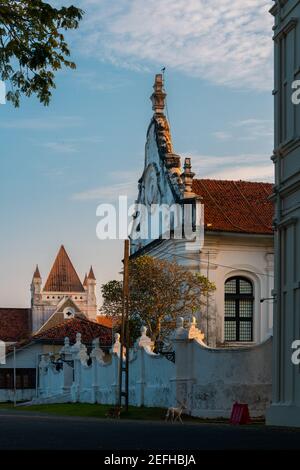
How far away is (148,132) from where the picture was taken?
189 ft

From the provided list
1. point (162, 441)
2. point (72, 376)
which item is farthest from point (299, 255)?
point (72, 376)

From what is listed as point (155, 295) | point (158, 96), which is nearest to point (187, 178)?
point (158, 96)

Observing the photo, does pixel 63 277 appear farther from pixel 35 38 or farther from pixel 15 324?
pixel 35 38

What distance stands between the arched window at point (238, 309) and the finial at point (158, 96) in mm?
11330

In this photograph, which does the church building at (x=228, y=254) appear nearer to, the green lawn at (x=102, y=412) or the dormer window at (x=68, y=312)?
the green lawn at (x=102, y=412)

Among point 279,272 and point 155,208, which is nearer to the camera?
point 279,272

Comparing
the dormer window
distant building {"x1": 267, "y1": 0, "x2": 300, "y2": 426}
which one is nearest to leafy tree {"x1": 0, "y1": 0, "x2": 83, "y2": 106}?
distant building {"x1": 267, "y1": 0, "x2": 300, "y2": 426}

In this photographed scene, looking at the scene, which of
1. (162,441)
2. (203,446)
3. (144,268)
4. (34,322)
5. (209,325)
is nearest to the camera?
(203,446)

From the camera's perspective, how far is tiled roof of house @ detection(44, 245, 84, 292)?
114 meters

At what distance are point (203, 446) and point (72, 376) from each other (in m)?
40.4

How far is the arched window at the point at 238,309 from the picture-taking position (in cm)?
5034

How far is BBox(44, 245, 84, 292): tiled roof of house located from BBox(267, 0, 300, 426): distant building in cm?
8947

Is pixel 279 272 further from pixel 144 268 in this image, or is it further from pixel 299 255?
pixel 144 268

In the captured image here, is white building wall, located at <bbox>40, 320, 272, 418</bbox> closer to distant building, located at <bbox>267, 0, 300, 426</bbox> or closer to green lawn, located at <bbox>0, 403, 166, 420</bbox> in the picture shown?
green lawn, located at <bbox>0, 403, 166, 420</bbox>
